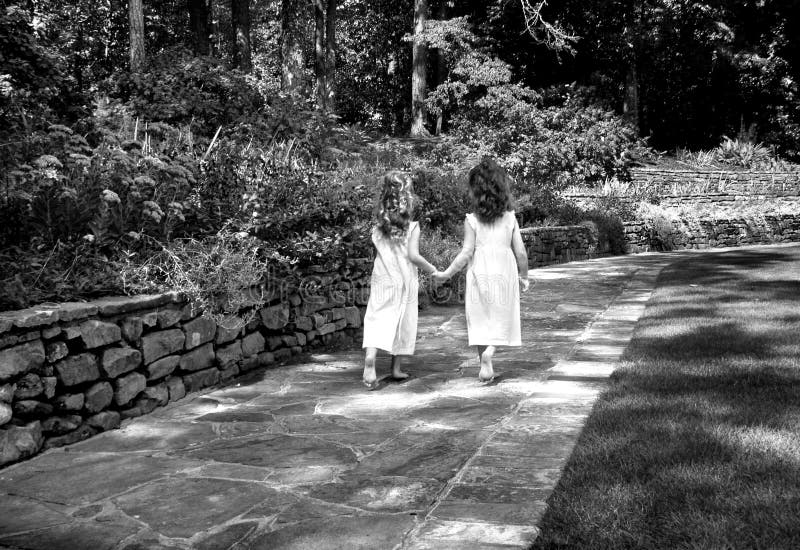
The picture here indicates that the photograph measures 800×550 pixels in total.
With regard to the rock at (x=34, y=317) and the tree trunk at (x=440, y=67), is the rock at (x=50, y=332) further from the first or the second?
the tree trunk at (x=440, y=67)

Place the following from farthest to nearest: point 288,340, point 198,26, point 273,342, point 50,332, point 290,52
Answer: point 198,26, point 290,52, point 288,340, point 273,342, point 50,332

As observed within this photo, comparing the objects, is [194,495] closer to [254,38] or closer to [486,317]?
[486,317]

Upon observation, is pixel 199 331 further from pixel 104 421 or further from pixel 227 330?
pixel 104 421

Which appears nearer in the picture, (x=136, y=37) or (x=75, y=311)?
(x=75, y=311)

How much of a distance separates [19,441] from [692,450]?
11.4 ft

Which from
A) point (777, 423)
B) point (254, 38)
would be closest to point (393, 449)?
point (777, 423)

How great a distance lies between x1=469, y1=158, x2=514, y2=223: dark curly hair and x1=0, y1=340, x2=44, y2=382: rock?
10.7ft

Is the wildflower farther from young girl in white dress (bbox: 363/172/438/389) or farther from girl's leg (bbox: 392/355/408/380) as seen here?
girl's leg (bbox: 392/355/408/380)

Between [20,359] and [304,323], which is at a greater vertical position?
[20,359]

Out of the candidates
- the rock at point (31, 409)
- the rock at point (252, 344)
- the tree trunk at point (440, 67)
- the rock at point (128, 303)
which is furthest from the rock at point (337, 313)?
the tree trunk at point (440, 67)

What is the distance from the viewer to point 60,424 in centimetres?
447

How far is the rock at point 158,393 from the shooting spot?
5.19 metres

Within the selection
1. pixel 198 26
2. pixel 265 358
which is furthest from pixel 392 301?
pixel 198 26

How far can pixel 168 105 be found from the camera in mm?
14148
